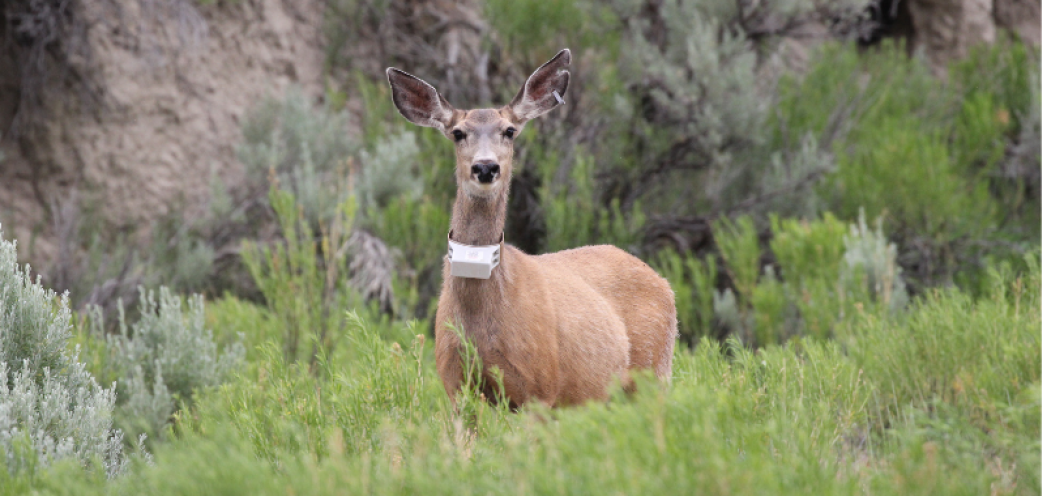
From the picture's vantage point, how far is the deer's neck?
3.97m

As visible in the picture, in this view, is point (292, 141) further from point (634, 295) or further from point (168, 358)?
point (634, 295)

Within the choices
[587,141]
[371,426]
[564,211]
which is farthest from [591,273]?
[587,141]

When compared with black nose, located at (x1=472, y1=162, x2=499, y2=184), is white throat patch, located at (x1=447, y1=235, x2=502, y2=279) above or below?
below

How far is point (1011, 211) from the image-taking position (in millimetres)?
9266

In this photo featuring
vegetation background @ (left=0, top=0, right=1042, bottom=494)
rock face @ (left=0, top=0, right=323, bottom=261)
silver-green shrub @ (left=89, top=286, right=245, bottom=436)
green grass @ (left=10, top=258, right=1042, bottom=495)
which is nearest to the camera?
green grass @ (left=10, top=258, right=1042, bottom=495)

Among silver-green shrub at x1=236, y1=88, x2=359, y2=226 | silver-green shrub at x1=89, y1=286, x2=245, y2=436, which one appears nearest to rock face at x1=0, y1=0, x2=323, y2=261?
silver-green shrub at x1=236, y1=88, x2=359, y2=226

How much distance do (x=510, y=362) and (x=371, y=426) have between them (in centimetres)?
59

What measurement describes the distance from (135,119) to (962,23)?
874cm

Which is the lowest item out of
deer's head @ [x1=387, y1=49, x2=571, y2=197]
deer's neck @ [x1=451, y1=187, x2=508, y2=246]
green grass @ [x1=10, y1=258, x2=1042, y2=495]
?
green grass @ [x1=10, y1=258, x2=1042, y2=495]

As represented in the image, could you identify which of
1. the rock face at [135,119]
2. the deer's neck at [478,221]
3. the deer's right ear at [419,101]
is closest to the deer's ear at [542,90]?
the deer's right ear at [419,101]

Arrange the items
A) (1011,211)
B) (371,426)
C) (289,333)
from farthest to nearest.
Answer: (1011,211) → (289,333) → (371,426)

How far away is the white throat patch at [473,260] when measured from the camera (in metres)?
3.79

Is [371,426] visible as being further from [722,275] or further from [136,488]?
[722,275]

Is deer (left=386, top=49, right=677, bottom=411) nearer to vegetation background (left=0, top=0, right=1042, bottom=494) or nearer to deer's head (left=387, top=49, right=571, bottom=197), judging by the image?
deer's head (left=387, top=49, right=571, bottom=197)
